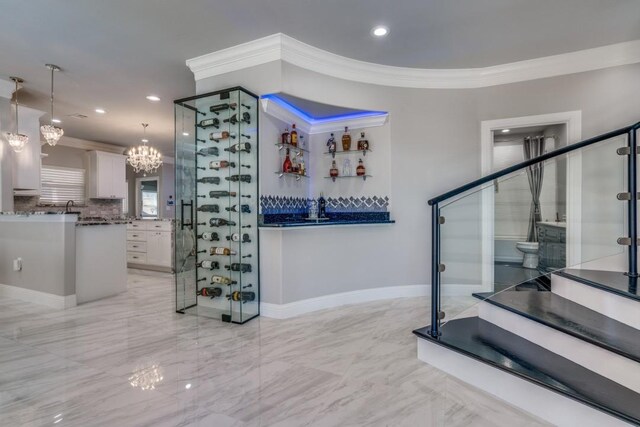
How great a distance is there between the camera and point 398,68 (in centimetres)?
389

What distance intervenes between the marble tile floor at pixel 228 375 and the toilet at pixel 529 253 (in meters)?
1.07

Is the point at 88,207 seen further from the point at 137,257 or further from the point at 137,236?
the point at 137,257

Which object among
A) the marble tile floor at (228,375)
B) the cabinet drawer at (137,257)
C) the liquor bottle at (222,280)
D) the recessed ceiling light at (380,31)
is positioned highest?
the recessed ceiling light at (380,31)

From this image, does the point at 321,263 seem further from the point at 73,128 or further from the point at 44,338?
the point at 73,128

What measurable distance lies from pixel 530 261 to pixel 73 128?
7983mm

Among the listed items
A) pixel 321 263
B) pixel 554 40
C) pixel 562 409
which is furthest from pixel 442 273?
pixel 554 40

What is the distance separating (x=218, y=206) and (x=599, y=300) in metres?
3.34

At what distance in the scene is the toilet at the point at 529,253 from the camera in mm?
2424

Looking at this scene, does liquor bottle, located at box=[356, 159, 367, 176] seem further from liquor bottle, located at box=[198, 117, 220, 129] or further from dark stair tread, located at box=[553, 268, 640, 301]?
dark stair tread, located at box=[553, 268, 640, 301]

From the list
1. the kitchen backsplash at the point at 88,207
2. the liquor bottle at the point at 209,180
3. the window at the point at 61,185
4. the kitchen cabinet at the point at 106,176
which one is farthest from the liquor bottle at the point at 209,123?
the window at the point at 61,185

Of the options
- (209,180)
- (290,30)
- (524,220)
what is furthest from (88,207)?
(524,220)

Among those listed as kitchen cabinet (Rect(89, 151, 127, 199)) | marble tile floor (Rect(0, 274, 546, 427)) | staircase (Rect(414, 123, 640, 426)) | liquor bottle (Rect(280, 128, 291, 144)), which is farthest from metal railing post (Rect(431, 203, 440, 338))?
kitchen cabinet (Rect(89, 151, 127, 199))

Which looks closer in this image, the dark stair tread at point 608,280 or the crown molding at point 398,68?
the dark stair tread at point 608,280

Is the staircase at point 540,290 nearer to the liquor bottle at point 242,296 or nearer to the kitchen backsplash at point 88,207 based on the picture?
the liquor bottle at point 242,296
